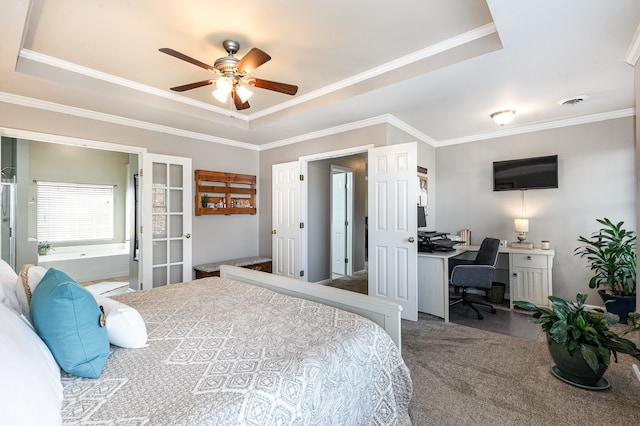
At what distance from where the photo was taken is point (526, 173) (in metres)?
4.18

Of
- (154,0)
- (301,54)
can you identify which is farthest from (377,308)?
(154,0)

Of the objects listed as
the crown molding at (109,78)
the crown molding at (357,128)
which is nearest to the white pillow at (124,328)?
the crown molding at (109,78)

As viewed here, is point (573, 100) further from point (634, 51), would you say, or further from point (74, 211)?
point (74, 211)

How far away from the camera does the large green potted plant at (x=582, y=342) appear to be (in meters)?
1.98

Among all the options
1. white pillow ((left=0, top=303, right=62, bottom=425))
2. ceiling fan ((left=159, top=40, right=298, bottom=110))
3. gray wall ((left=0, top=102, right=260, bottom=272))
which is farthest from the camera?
gray wall ((left=0, top=102, right=260, bottom=272))

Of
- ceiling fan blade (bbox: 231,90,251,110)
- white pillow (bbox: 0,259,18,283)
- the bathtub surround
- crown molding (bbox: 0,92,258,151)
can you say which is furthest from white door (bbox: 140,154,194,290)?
white pillow (bbox: 0,259,18,283)

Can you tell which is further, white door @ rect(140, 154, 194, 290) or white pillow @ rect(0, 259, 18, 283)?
white door @ rect(140, 154, 194, 290)

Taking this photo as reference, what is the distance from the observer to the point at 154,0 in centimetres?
192

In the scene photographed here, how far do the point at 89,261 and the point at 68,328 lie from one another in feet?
17.5

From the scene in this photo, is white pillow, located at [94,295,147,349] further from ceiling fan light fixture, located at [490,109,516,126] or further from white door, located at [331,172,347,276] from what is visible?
white door, located at [331,172,347,276]

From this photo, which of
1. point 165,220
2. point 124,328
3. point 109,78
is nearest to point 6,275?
point 124,328

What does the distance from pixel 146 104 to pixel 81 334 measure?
111 inches

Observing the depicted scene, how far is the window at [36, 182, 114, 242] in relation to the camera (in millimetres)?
5340

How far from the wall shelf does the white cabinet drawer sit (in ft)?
12.8
